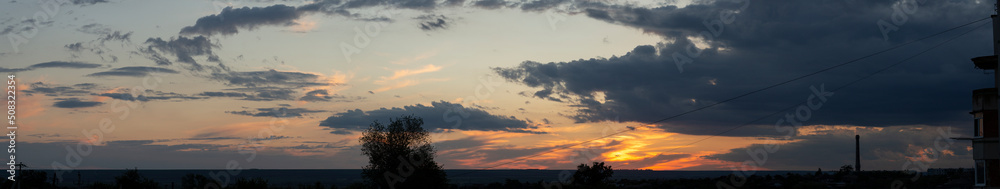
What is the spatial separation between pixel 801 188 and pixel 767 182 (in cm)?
1563

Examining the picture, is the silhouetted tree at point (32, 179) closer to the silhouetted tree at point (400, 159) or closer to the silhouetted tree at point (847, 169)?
the silhouetted tree at point (400, 159)

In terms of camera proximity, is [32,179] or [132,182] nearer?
[132,182]

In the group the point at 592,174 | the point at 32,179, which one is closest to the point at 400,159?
the point at 592,174

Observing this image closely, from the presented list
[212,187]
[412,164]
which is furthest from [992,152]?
[212,187]

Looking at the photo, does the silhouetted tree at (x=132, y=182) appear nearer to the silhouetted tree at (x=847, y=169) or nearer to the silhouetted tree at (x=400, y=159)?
the silhouetted tree at (x=400, y=159)

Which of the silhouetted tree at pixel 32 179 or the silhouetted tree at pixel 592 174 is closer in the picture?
the silhouetted tree at pixel 592 174

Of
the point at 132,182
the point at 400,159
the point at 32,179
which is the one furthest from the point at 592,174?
the point at 32,179

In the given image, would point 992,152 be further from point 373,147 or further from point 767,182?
point 767,182

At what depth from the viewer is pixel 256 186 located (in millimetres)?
54500

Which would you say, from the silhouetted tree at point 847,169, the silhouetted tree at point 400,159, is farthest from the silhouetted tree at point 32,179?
the silhouetted tree at point 847,169

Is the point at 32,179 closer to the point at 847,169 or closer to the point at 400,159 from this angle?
the point at 400,159

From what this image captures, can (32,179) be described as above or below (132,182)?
below

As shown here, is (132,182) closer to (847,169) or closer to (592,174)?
(592,174)

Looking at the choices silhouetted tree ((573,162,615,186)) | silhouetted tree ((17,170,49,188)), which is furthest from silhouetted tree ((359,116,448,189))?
silhouetted tree ((17,170,49,188))
